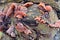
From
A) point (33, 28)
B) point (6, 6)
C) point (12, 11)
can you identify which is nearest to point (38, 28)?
point (33, 28)

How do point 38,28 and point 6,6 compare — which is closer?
point 38,28

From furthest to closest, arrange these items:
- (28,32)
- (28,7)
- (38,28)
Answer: (28,7) < (38,28) < (28,32)

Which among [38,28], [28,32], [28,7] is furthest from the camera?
[28,7]

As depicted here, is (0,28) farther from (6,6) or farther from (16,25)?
(6,6)

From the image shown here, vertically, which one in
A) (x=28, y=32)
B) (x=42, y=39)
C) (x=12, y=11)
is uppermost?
(x=12, y=11)

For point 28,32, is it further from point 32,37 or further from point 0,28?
point 0,28

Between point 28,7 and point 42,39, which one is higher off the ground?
point 28,7

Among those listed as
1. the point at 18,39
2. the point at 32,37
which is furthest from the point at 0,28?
the point at 32,37
